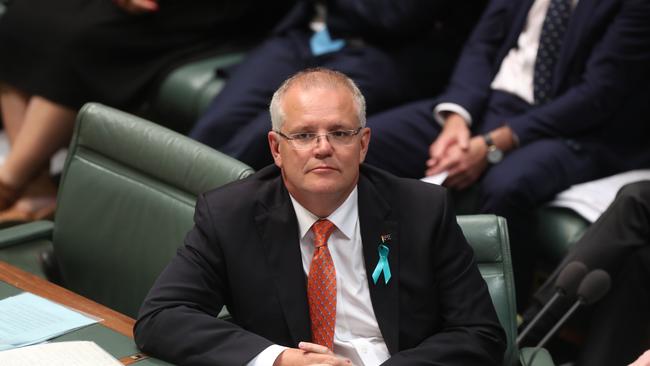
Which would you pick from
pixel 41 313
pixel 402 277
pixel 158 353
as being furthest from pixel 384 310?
pixel 41 313

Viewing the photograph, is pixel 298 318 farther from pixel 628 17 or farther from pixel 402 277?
pixel 628 17

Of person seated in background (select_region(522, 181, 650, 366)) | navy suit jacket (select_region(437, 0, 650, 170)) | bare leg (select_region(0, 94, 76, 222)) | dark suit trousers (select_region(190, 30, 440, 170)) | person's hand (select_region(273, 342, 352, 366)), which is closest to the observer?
person's hand (select_region(273, 342, 352, 366))

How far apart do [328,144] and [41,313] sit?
0.68 metres

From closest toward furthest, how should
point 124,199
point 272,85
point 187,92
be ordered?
point 124,199, point 272,85, point 187,92

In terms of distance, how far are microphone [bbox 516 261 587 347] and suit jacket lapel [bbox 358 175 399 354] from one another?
469 mm

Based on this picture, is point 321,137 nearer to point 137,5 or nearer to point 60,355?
point 60,355

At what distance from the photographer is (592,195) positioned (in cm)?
327

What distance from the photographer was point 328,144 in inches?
87.0

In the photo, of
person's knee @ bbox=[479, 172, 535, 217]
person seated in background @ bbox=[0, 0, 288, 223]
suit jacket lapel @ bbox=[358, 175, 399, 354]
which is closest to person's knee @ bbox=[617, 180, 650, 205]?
person's knee @ bbox=[479, 172, 535, 217]

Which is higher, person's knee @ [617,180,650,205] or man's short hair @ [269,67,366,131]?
man's short hair @ [269,67,366,131]

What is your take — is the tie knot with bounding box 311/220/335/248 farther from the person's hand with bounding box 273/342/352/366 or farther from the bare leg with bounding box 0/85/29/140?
the bare leg with bounding box 0/85/29/140

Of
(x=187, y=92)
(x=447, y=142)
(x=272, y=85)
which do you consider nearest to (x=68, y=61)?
(x=187, y=92)

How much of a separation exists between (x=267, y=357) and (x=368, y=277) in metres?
0.30

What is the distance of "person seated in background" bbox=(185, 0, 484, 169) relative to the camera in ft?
12.2
